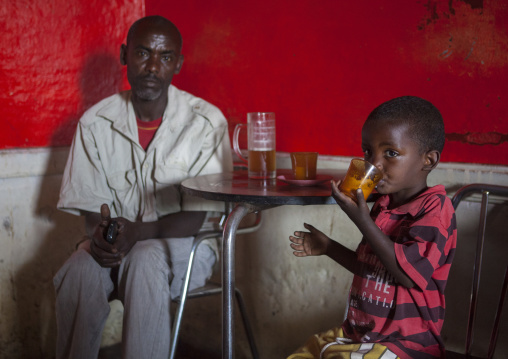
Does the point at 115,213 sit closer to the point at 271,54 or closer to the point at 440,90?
the point at 271,54

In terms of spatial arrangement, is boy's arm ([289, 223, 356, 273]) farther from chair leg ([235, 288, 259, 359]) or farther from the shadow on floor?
the shadow on floor

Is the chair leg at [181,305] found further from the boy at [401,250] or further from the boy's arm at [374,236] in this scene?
the boy's arm at [374,236]

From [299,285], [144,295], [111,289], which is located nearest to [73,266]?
[111,289]

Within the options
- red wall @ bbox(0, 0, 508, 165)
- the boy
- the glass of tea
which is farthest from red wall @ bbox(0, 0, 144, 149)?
the boy

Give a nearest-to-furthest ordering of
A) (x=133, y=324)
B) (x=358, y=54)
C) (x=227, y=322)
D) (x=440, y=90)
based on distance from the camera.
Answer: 1. (x=227, y=322)
2. (x=133, y=324)
3. (x=440, y=90)
4. (x=358, y=54)

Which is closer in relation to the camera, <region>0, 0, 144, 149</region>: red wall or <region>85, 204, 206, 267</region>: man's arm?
<region>85, 204, 206, 267</region>: man's arm

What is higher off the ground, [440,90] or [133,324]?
[440,90]

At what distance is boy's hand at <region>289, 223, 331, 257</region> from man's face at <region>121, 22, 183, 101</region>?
3.44 feet

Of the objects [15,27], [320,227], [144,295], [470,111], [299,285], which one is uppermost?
[15,27]

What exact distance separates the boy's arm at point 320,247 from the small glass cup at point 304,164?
0.22 m

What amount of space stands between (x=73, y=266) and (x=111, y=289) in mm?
176

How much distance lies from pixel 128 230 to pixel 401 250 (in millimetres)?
1116

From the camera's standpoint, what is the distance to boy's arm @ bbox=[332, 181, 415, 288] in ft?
4.02

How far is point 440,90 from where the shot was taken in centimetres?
194
